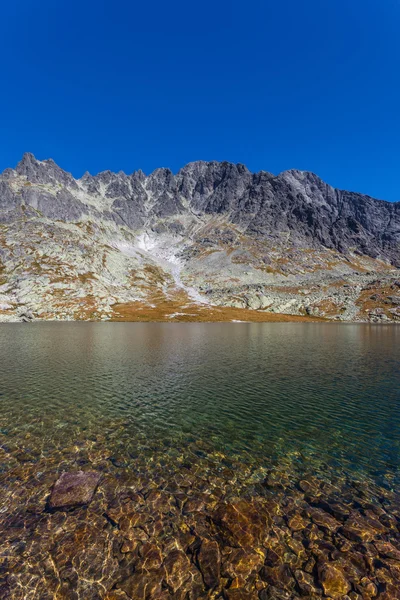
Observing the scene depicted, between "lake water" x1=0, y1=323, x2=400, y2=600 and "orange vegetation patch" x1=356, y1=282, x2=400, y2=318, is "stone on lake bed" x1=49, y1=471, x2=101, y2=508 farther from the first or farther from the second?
"orange vegetation patch" x1=356, y1=282, x2=400, y2=318

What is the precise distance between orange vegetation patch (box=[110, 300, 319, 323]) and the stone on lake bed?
436 ft

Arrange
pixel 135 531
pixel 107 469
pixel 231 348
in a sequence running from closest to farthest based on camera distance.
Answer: pixel 135 531, pixel 107 469, pixel 231 348

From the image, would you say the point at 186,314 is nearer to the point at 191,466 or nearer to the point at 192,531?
the point at 191,466

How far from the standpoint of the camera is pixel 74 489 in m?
14.8

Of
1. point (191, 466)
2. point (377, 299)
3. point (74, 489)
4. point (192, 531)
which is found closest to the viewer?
point (192, 531)

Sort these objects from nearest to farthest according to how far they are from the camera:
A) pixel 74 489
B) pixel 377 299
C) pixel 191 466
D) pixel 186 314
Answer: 1. pixel 74 489
2. pixel 191 466
3. pixel 186 314
4. pixel 377 299

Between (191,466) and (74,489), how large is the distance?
6.41 metres

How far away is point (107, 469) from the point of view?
1666cm

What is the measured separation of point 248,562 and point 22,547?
8759 mm

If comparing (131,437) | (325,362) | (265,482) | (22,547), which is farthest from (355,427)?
(325,362)

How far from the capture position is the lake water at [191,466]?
10.4 metres

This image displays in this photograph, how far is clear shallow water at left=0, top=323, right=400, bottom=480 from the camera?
2003 centimetres

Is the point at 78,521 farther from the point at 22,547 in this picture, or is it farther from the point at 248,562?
the point at 248,562

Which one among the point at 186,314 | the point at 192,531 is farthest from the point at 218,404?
the point at 186,314
